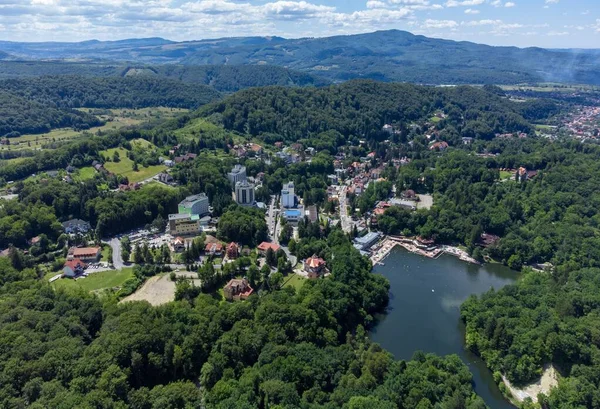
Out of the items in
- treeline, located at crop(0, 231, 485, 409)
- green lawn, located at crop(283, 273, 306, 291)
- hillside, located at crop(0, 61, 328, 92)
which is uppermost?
hillside, located at crop(0, 61, 328, 92)

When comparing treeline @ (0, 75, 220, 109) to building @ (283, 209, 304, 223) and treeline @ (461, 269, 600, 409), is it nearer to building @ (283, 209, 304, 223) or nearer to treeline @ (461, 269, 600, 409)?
building @ (283, 209, 304, 223)

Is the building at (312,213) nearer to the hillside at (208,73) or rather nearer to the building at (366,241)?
the building at (366,241)

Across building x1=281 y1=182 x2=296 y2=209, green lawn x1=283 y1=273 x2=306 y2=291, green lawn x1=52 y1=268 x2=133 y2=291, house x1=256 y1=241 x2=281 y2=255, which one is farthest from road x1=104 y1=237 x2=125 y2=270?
building x1=281 y1=182 x2=296 y2=209

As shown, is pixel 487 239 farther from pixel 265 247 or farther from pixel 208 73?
pixel 208 73

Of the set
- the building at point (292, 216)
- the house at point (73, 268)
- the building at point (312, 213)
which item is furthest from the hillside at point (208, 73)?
the house at point (73, 268)

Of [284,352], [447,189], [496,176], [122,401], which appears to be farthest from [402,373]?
[496,176]

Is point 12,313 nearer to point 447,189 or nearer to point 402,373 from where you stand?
point 402,373
